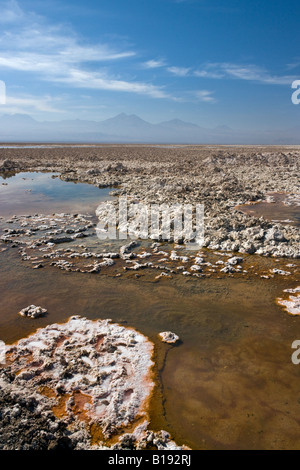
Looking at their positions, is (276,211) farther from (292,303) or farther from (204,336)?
(204,336)

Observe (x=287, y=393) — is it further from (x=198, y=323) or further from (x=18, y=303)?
(x=18, y=303)

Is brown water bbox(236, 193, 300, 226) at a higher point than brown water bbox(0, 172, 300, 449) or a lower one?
higher

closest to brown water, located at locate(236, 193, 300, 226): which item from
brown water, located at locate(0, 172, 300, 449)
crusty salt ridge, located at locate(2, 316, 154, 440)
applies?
brown water, located at locate(0, 172, 300, 449)

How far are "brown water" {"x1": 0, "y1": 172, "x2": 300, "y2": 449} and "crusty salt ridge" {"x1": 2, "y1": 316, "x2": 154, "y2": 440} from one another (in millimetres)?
338

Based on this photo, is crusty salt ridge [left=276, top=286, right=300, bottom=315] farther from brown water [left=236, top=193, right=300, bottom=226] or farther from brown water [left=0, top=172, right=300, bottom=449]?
brown water [left=236, top=193, right=300, bottom=226]

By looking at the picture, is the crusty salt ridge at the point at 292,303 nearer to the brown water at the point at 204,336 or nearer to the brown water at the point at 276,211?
the brown water at the point at 204,336

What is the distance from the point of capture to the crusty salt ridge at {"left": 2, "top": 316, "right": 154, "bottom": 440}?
4668mm

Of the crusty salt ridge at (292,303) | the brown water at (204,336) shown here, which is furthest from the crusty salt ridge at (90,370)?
the crusty salt ridge at (292,303)

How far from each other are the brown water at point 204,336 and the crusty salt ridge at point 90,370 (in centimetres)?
34

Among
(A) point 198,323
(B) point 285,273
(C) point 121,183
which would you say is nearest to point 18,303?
(A) point 198,323

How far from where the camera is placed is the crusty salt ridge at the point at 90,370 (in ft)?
15.3

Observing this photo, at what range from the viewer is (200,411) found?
466 cm

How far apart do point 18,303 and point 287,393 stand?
6.87 metres

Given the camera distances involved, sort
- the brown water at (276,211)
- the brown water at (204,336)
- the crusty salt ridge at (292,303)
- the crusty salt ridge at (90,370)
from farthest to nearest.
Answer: the brown water at (276,211) < the crusty salt ridge at (292,303) < the crusty salt ridge at (90,370) < the brown water at (204,336)
